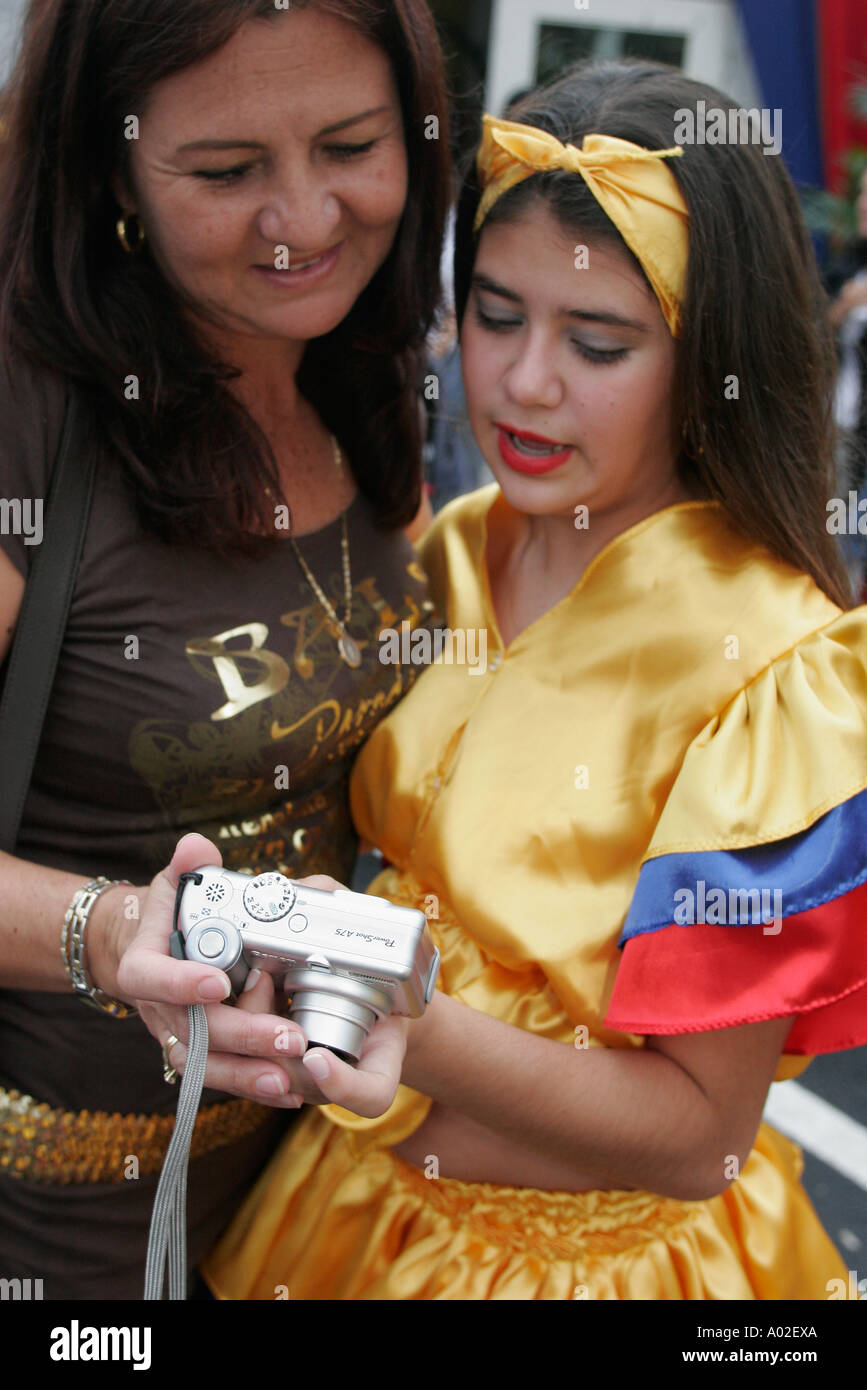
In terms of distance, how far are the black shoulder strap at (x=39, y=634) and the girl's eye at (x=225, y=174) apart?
33 centimetres

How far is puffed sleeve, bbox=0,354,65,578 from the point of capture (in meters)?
1.36

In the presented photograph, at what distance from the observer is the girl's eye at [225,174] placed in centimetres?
140

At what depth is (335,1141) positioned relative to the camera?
172cm

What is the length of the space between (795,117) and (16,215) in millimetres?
9784

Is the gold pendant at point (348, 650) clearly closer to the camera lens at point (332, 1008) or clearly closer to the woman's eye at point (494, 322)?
the woman's eye at point (494, 322)

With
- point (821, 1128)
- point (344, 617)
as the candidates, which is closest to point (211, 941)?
point (344, 617)

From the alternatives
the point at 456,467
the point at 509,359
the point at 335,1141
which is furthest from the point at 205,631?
the point at 456,467

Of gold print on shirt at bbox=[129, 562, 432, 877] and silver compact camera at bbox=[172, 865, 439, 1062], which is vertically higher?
gold print on shirt at bbox=[129, 562, 432, 877]

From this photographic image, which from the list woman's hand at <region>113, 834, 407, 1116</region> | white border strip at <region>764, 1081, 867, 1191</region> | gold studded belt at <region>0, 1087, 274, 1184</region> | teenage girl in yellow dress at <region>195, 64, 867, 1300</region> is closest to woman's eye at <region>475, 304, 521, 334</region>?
teenage girl in yellow dress at <region>195, 64, 867, 1300</region>

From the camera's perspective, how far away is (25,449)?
4.54ft

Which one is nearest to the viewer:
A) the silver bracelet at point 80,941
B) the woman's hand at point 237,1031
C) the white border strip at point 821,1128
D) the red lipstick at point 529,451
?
the woman's hand at point 237,1031

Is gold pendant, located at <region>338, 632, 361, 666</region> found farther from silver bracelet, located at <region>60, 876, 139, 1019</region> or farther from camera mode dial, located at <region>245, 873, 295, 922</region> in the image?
camera mode dial, located at <region>245, 873, 295, 922</region>

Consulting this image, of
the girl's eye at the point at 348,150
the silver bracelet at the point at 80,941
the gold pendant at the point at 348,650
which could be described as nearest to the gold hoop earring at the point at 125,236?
the girl's eye at the point at 348,150

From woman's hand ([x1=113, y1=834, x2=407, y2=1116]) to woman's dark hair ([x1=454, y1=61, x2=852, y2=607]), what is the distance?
2.58 feet
